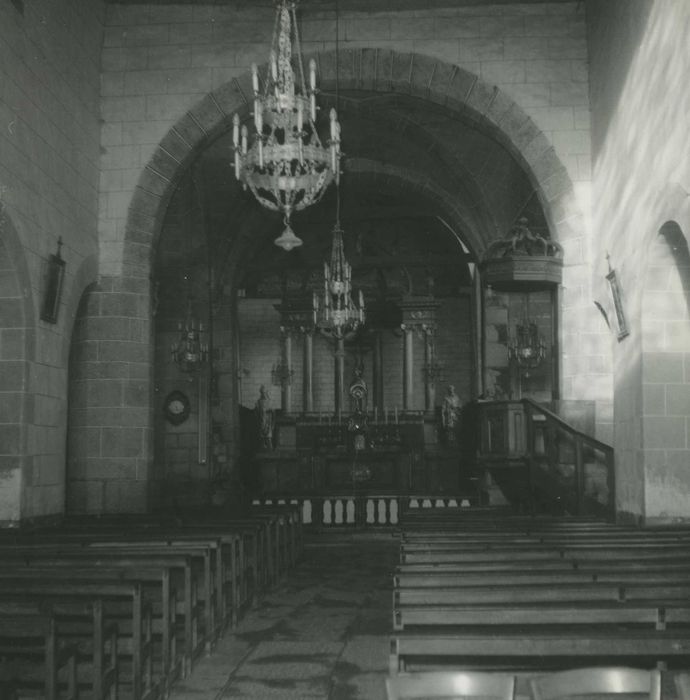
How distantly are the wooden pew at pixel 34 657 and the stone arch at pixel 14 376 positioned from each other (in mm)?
4810

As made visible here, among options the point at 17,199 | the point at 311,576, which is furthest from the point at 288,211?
the point at 311,576

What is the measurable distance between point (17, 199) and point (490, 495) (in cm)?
926

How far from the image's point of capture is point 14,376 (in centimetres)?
945

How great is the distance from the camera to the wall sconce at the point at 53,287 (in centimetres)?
986

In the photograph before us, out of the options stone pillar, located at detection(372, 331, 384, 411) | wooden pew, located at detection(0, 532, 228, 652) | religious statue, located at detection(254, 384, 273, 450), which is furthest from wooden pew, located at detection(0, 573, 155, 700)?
stone pillar, located at detection(372, 331, 384, 411)

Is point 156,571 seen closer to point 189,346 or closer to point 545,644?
point 545,644

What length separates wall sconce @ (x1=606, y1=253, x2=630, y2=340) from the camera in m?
9.38

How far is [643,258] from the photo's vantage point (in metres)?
8.77

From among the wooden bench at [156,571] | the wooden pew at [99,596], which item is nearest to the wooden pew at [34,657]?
the wooden pew at [99,596]

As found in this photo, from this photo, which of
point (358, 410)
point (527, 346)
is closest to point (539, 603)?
point (527, 346)

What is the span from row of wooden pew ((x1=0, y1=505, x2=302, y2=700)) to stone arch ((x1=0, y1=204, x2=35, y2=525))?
47.4 inches

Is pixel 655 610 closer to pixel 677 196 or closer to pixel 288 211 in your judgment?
pixel 677 196

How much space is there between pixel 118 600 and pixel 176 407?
1125 cm

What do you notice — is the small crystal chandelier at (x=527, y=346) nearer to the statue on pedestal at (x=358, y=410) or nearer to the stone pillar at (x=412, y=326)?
the statue on pedestal at (x=358, y=410)
